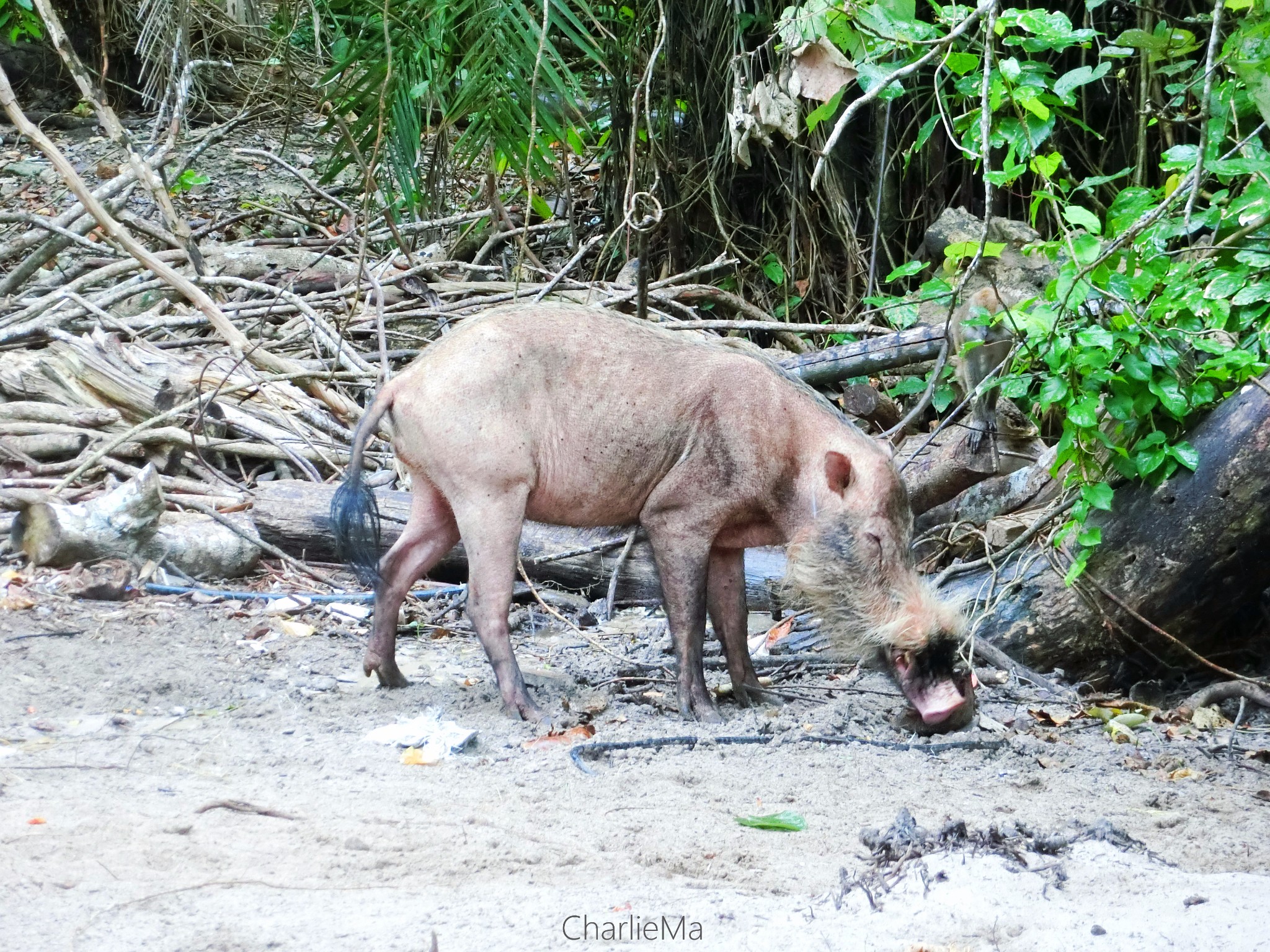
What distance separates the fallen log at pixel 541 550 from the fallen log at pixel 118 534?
0.33 metres

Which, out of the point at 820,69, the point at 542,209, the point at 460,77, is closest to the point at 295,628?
the point at 820,69

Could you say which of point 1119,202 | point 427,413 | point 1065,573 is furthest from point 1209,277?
point 427,413

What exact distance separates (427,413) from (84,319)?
4.35m

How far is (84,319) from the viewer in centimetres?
790

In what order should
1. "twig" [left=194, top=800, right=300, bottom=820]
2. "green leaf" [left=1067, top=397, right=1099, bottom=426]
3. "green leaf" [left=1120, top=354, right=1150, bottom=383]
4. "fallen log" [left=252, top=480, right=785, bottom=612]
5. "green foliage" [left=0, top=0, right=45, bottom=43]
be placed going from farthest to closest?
"green foliage" [left=0, top=0, right=45, bottom=43] → "fallen log" [left=252, top=480, right=785, bottom=612] → "green leaf" [left=1120, top=354, right=1150, bottom=383] → "green leaf" [left=1067, top=397, right=1099, bottom=426] → "twig" [left=194, top=800, right=300, bottom=820]

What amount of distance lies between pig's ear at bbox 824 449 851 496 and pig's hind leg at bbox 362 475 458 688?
1.45 metres

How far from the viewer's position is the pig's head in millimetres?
4656

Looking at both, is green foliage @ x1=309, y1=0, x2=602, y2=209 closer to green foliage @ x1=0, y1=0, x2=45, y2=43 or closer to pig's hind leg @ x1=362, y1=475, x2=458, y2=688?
pig's hind leg @ x1=362, y1=475, x2=458, y2=688

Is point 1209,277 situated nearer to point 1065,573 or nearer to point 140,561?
point 1065,573

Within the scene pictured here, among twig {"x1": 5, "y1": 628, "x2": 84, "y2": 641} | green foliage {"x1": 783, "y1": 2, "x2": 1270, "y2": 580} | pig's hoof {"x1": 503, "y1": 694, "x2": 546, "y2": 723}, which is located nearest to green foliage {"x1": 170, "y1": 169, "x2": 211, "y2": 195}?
twig {"x1": 5, "y1": 628, "x2": 84, "y2": 641}

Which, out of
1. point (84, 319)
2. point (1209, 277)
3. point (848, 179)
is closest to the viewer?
point (1209, 277)

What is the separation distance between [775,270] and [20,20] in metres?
8.01

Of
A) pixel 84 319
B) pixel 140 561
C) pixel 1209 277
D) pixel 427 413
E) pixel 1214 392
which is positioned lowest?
pixel 140 561

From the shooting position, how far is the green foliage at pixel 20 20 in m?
11.7
